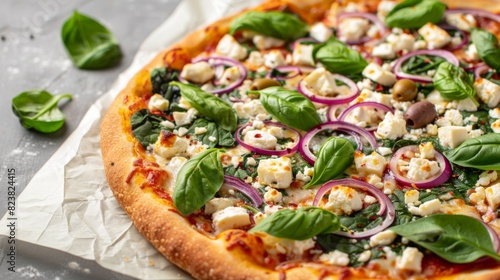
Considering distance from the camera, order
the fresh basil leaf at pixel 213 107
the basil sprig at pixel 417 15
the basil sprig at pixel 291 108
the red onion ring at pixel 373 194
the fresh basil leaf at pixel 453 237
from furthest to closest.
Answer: the basil sprig at pixel 417 15 < the fresh basil leaf at pixel 213 107 < the basil sprig at pixel 291 108 < the red onion ring at pixel 373 194 < the fresh basil leaf at pixel 453 237

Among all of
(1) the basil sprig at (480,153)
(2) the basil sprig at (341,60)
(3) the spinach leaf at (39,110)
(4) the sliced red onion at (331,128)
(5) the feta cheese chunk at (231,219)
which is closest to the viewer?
(5) the feta cheese chunk at (231,219)

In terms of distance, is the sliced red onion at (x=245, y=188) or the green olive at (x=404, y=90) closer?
the sliced red onion at (x=245, y=188)

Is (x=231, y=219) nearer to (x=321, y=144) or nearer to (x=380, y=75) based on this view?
(x=321, y=144)

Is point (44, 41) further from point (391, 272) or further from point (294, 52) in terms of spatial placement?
point (391, 272)

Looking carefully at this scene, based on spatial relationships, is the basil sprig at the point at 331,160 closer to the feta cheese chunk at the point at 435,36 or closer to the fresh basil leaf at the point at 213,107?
the fresh basil leaf at the point at 213,107

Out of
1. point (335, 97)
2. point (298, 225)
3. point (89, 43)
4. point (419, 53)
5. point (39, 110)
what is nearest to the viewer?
point (298, 225)

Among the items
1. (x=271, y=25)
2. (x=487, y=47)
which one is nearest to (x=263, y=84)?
(x=271, y=25)

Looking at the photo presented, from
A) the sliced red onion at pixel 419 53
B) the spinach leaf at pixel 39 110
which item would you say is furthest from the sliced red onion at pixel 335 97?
the spinach leaf at pixel 39 110
